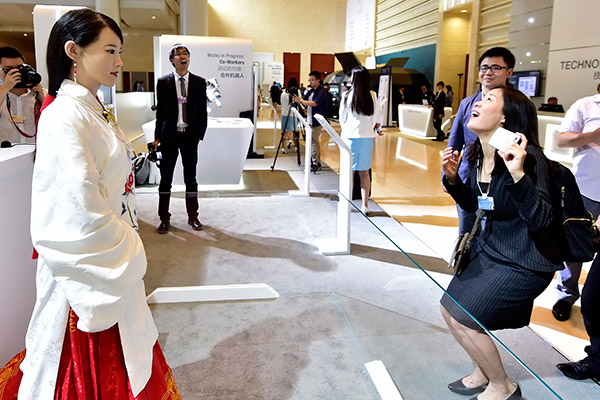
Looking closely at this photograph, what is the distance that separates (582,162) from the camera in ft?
9.23

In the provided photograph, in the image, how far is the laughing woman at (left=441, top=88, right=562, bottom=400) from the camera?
5.10ft

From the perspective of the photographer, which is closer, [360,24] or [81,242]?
[81,242]

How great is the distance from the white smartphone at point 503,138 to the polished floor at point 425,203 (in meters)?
0.43

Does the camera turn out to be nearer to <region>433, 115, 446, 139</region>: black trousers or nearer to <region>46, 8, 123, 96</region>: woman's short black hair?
<region>46, 8, 123, 96</region>: woman's short black hair

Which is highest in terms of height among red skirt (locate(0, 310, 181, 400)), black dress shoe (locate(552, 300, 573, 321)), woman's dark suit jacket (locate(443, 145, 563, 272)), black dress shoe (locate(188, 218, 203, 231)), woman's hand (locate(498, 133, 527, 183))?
woman's hand (locate(498, 133, 527, 183))

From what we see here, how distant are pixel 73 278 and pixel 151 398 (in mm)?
448

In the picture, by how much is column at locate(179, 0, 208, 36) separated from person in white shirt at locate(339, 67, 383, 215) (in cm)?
972

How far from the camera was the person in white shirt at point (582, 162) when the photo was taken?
2744 mm

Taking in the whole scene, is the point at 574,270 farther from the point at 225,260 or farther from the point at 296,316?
the point at 225,260

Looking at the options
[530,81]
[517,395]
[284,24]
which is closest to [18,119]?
[517,395]

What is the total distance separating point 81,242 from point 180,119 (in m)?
3.35

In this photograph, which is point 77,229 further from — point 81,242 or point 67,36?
point 67,36

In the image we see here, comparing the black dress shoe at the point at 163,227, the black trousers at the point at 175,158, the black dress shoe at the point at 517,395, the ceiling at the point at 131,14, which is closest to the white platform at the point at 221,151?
the black trousers at the point at 175,158

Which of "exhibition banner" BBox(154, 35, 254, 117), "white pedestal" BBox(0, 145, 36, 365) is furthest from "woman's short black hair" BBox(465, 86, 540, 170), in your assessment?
"exhibition banner" BBox(154, 35, 254, 117)
